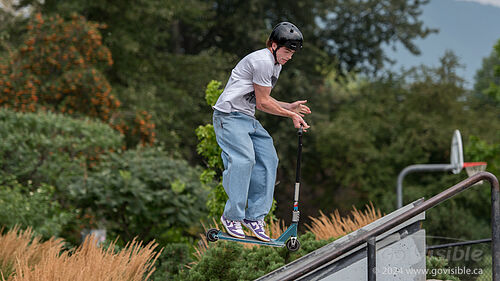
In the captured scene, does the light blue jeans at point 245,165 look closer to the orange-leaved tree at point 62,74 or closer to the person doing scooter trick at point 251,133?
the person doing scooter trick at point 251,133

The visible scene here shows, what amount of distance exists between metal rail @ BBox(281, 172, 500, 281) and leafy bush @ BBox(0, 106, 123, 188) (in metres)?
6.74

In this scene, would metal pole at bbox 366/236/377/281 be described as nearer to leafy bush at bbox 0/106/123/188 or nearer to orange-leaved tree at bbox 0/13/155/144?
leafy bush at bbox 0/106/123/188

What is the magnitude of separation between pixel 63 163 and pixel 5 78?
4.39 m

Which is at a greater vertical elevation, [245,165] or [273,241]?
[245,165]

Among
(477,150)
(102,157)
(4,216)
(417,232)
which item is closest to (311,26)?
(477,150)

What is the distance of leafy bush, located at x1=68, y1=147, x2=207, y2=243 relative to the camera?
9531mm

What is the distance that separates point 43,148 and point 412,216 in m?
7.42

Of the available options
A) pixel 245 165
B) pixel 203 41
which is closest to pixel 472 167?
pixel 245 165

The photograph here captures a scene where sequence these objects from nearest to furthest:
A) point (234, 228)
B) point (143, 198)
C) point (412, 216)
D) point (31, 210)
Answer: point (412, 216)
point (234, 228)
point (31, 210)
point (143, 198)

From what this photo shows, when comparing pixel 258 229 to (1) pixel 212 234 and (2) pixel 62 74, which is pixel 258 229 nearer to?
(1) pixel 212 234

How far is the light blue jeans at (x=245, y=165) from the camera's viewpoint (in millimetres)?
4145

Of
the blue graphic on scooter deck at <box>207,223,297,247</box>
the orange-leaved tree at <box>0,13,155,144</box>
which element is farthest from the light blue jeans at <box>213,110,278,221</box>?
the orange-leaved tree at <box>0,13,155,144</box>

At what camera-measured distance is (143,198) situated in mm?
9508

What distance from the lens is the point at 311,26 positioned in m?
21.2
